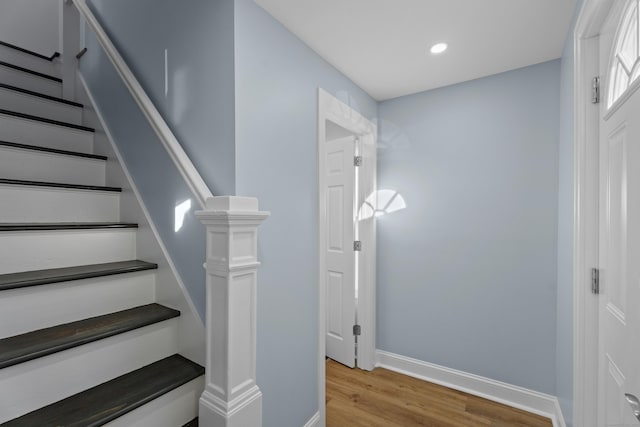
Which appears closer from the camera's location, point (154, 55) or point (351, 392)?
Result: point (154, 55)

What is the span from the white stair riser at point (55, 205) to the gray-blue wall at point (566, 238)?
8.71ft

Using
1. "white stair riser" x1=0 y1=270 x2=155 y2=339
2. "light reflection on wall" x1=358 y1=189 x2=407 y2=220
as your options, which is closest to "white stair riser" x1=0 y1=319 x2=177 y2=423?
"white stair riser" x1=0 y1=270 x2=155 y2=339

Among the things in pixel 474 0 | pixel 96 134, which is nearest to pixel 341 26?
pixel 474 0

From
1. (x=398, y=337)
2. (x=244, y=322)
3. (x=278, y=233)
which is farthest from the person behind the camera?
(x=398, y=337)

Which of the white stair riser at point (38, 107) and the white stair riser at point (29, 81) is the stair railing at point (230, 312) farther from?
the white stair riser at point (29, 81)

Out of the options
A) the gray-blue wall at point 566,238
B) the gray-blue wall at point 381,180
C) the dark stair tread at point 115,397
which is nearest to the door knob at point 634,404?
the gray-blue wall at point 566,238

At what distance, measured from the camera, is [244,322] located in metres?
1.09

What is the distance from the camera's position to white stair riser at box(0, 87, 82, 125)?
6.70 ft

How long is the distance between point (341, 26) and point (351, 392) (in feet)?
8.28

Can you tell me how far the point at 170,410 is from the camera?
1.20 metres

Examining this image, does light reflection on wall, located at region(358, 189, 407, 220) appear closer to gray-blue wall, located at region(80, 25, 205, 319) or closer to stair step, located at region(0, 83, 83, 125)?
gray-blue wall, located at region(80, 25, 205, 319)

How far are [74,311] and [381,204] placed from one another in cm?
221

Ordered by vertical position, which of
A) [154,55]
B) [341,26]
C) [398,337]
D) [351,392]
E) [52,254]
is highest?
[341,26]

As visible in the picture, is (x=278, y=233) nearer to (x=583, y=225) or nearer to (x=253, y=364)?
(x=253, y=364)
